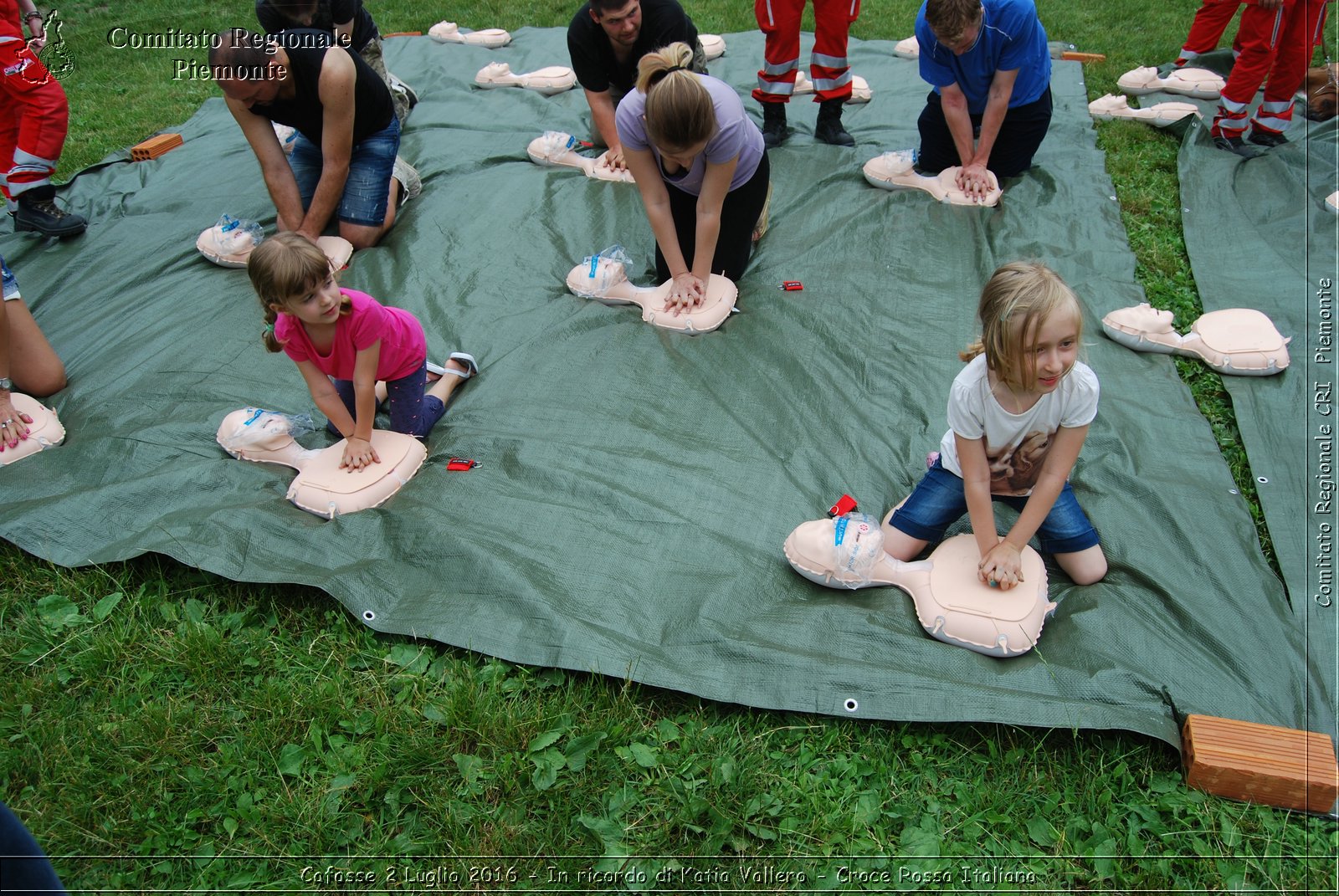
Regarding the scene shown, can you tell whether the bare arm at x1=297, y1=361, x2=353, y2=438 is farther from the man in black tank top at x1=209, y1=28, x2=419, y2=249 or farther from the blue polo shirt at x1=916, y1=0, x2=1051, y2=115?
the blue polo shirt at x1=916, y1=0, x2=1051, y2=115

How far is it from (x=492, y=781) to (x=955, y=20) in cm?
326

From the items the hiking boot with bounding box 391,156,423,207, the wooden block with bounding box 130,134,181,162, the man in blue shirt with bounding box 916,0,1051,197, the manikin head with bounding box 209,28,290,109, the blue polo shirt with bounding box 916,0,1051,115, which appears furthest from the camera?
the wooden block with bounding box 130,134,181,162

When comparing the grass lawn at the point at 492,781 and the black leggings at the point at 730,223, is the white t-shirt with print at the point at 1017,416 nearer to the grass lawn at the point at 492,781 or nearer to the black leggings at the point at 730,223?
the grass lawn at the point at 492,781

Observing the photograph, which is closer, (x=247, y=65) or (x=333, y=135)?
(x=247, y=65)

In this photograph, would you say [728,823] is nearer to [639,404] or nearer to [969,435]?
[969,435]

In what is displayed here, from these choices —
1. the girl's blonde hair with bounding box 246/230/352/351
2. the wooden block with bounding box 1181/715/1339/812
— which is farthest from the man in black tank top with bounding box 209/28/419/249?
the wooden block with bounding box 1181/715/1339/812

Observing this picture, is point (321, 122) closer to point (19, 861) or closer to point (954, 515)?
point (954, 515)

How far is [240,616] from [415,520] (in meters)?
0.51

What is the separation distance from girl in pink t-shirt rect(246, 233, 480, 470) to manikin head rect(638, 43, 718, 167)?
996 mm

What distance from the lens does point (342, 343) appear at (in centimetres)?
253

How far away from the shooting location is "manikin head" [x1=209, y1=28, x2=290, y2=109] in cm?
321

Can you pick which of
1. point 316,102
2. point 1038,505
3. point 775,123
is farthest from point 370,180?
point 1038,505

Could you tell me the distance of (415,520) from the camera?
7.91ft

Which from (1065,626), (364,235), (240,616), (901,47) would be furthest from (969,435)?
(901,47)
